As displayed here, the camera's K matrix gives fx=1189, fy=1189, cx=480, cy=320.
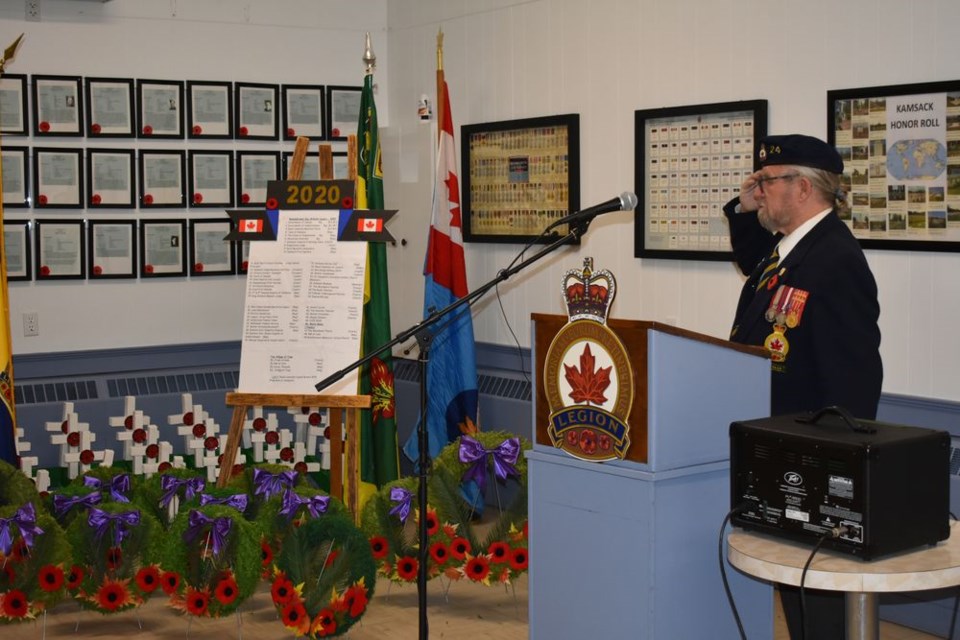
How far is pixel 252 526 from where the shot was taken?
12.0ft

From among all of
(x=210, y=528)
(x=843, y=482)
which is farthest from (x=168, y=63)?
(x=843, y=482)

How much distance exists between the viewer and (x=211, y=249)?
18.9 ft

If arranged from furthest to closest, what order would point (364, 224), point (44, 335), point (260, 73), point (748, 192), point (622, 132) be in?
point (260, 73), point (44, 335), point (622, 132), point (364, 224), point (748, 192)

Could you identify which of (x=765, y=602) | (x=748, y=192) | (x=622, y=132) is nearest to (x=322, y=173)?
(x=622, y=132)

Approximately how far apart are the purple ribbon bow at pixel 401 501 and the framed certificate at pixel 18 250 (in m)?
2.28

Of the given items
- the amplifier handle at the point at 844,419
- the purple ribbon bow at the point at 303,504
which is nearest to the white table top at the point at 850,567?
the amplifier handle at the point at 844,419

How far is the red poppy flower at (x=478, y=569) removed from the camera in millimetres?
3898

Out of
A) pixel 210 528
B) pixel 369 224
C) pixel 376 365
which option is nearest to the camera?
pixel 210 528

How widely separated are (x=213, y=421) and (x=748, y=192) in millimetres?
3328

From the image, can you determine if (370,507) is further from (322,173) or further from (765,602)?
(765,602)

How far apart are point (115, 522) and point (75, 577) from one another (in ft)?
0.70

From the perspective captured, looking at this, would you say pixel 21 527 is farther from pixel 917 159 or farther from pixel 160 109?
pixel 917 159

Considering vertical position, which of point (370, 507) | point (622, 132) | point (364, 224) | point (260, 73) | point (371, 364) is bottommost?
point (370, 507)

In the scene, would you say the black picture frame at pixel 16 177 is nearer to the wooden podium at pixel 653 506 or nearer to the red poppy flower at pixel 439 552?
the red poppy flower at pixel 439 552
